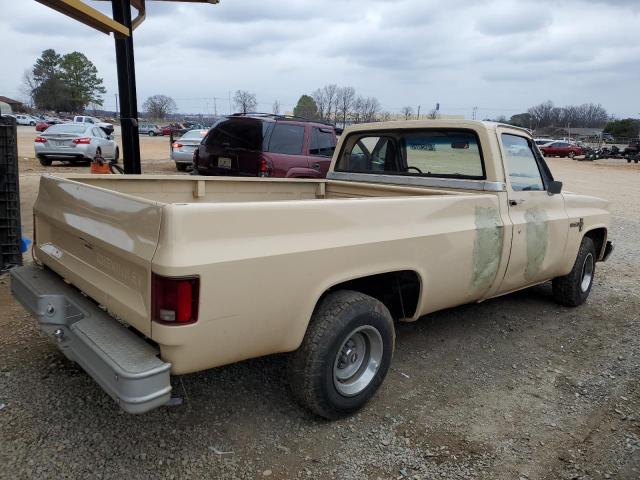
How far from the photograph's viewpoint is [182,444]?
107 inches

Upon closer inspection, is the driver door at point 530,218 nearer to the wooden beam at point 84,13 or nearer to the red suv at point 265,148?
the wooden beam at point 84,13

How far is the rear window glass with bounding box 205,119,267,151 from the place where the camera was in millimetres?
8609

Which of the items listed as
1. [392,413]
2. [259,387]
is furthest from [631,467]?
[259,387]

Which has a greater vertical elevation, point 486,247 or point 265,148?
point 265,148

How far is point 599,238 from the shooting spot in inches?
213

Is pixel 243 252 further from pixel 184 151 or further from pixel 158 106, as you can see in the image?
pixel 158 106

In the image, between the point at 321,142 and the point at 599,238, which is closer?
the point at 599,238

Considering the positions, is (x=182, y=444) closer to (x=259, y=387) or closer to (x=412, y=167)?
(x=259, y=387)

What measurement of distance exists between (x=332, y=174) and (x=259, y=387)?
8.06 feet

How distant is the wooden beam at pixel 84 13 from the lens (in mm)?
5297

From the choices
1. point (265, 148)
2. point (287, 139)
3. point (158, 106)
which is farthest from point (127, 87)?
point (158, 106)

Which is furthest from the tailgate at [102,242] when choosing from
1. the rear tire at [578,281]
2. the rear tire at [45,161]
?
the rear tire at [45,161]

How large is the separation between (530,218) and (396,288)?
1.52 metres

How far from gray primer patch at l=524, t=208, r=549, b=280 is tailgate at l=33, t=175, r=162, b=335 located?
3014 mm
